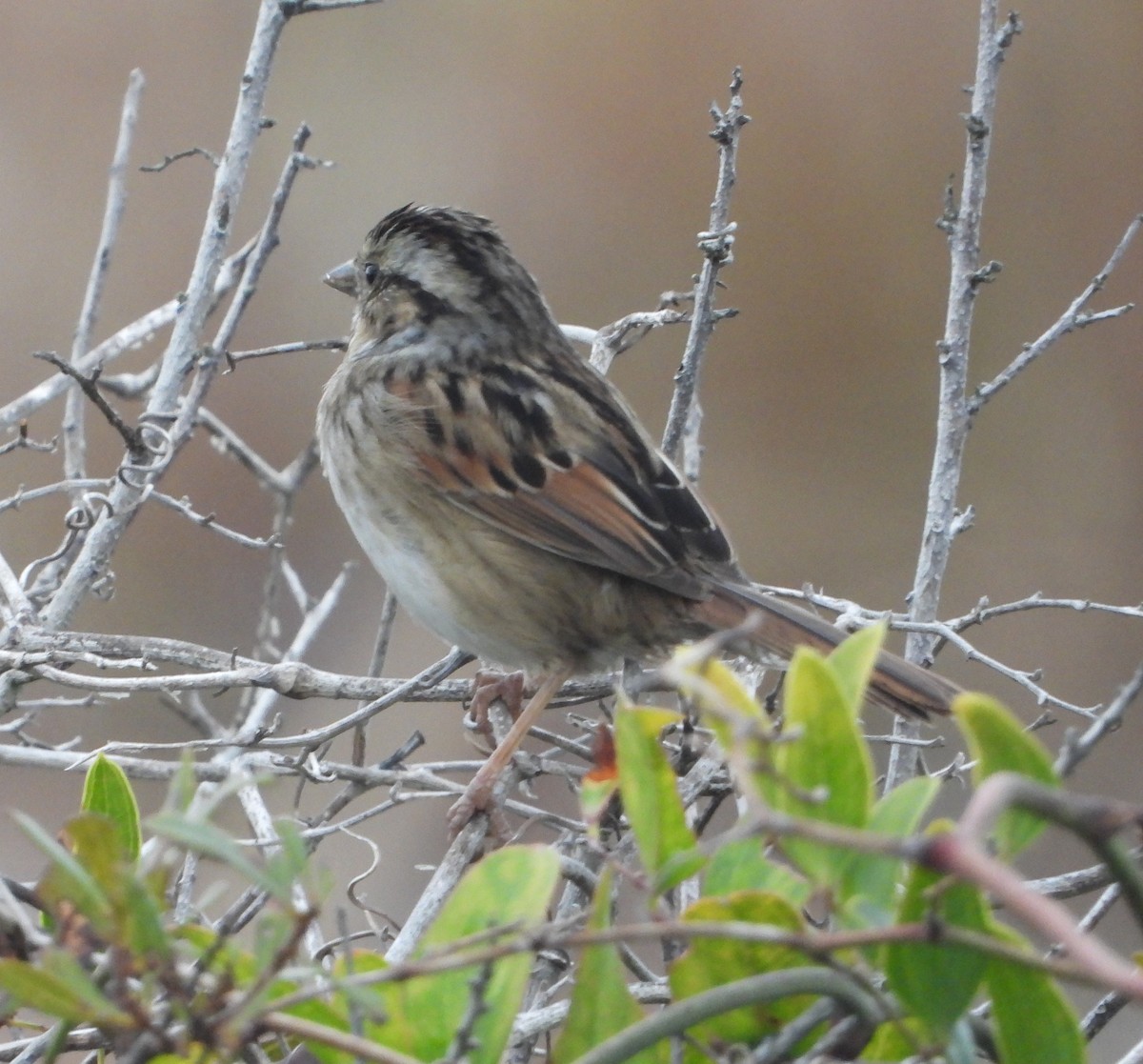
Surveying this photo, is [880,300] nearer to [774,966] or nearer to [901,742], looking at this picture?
[901,742]

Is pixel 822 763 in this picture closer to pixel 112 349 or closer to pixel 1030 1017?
pixel 1030 1017

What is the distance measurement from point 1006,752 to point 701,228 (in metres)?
6.30

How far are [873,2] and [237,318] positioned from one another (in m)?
5.05

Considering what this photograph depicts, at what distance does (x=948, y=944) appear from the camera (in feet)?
3.35

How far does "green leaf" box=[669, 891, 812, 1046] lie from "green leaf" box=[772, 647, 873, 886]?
0.22 ft

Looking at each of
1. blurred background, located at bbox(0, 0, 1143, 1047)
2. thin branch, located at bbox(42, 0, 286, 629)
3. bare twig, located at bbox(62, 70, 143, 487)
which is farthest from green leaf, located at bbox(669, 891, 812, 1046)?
blurred background, located at bbox(0, 0, 1143, 1047)

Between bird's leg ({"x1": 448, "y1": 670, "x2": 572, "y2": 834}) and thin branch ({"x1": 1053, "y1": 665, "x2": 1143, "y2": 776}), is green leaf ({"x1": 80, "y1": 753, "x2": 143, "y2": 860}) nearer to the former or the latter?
thin branch ({"x1": 1053, "y1": 665, "x2": 1143, "y2": 776})

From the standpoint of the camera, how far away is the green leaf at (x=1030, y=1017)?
3.57 ft

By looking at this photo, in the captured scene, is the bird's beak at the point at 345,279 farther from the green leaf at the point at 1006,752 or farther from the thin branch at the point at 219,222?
the green leaf at the point at 1006,752

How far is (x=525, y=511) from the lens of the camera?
327cm

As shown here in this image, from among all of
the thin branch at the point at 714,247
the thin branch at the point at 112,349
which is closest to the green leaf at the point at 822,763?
the thin branch at the point at 714,247

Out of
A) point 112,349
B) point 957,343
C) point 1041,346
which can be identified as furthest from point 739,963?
point 112,349

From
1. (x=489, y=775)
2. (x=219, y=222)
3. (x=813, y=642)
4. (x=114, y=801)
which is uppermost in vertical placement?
(x=219, y=222)

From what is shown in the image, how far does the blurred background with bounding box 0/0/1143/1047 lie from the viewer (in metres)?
6.67
